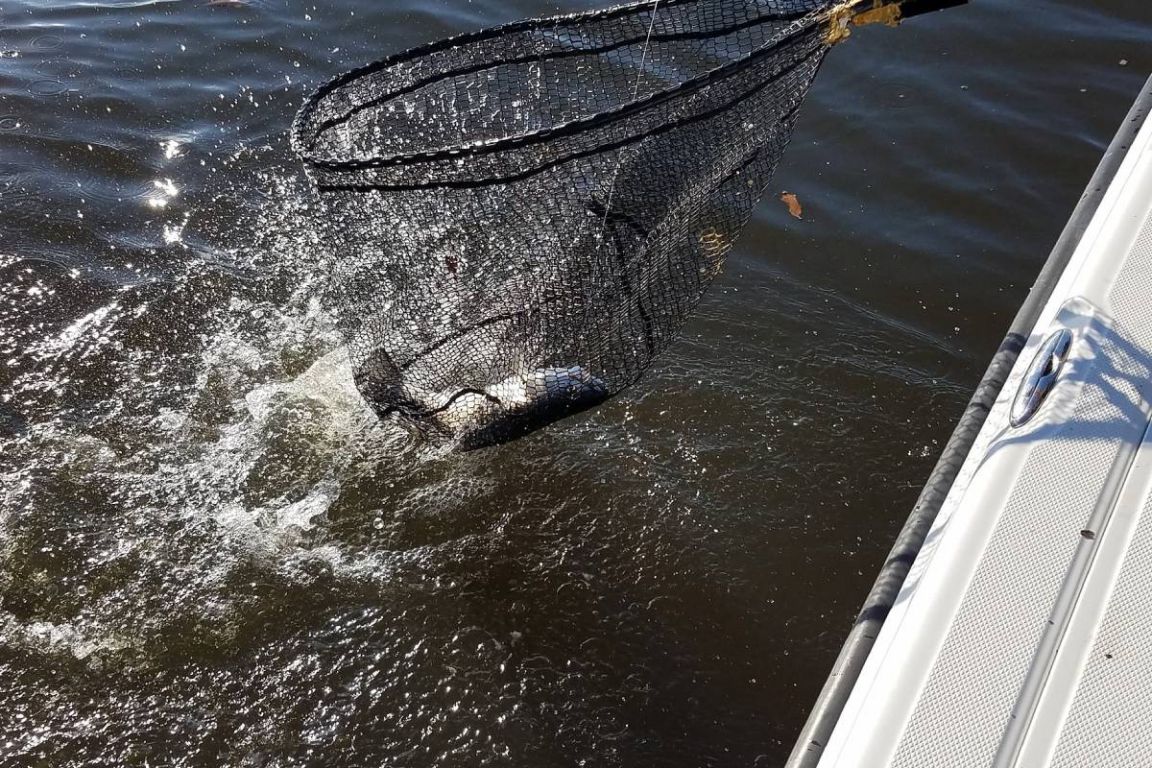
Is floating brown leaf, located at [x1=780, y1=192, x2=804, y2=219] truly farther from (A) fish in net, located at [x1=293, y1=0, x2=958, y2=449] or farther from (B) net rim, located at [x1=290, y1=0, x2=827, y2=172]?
(B) net rim, located at [x1=290, y1=0, x2=827, y2=172]

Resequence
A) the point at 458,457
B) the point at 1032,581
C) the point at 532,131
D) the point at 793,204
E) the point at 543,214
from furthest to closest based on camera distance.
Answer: the point at 793,204
the point at 458,457
the point at 543,214
the point at 532,131
the point at 1032,581

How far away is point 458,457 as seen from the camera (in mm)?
4227

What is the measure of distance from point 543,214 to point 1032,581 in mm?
2295

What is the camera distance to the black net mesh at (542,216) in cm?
333

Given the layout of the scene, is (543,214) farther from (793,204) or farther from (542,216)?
(793,204)

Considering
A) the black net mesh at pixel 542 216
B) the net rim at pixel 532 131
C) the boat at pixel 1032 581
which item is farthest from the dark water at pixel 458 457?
the net rim at pixel 532 131

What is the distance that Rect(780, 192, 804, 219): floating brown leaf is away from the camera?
17.7 feet

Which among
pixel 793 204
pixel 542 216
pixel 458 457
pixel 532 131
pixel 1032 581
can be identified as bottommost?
pixel 458 457

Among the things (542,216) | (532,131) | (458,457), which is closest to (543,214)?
(542,216)

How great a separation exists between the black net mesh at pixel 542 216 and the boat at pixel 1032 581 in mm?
1284

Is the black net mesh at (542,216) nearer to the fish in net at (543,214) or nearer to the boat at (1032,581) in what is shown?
the fish in net at (543,214)

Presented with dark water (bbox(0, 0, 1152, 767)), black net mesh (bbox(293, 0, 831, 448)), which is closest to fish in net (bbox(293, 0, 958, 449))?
black net mesh (bbox(293, 0, 831, 448))

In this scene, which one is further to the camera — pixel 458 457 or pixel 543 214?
pixel 458 457

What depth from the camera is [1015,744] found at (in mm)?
1925
